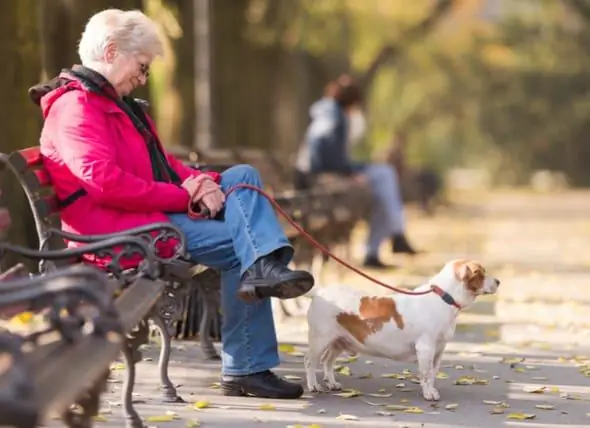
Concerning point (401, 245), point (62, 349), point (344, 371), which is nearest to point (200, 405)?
point (344, 371)

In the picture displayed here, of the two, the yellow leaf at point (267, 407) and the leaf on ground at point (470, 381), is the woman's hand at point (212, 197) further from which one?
the leaf on ground at point (470, 381)

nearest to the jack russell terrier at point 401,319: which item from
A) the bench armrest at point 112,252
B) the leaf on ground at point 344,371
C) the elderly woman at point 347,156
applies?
the leaf on ground at point 344,371

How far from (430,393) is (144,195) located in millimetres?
1650

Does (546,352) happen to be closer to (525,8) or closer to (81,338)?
(81,338)

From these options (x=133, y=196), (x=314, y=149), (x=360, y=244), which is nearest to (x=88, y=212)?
(x=133, y=196)

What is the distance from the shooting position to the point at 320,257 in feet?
48.1

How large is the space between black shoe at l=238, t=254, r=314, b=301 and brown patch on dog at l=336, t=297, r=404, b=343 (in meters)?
0.68

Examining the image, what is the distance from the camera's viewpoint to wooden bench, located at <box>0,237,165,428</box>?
4.25 m

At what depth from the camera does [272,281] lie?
7.02 meters

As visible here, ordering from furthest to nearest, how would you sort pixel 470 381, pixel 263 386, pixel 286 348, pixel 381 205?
pixel 381 205
pixel 286 348
pixel 470 381
pixel 263 386

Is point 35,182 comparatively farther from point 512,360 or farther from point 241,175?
point 512,360

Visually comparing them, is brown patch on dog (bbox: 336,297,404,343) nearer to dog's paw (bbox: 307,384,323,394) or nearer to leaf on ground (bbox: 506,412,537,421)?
dog's paw (bbox: 307,384,323,394)

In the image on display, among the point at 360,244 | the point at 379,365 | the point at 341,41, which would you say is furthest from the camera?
the point at 341,41

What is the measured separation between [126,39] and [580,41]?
56.7 meters
